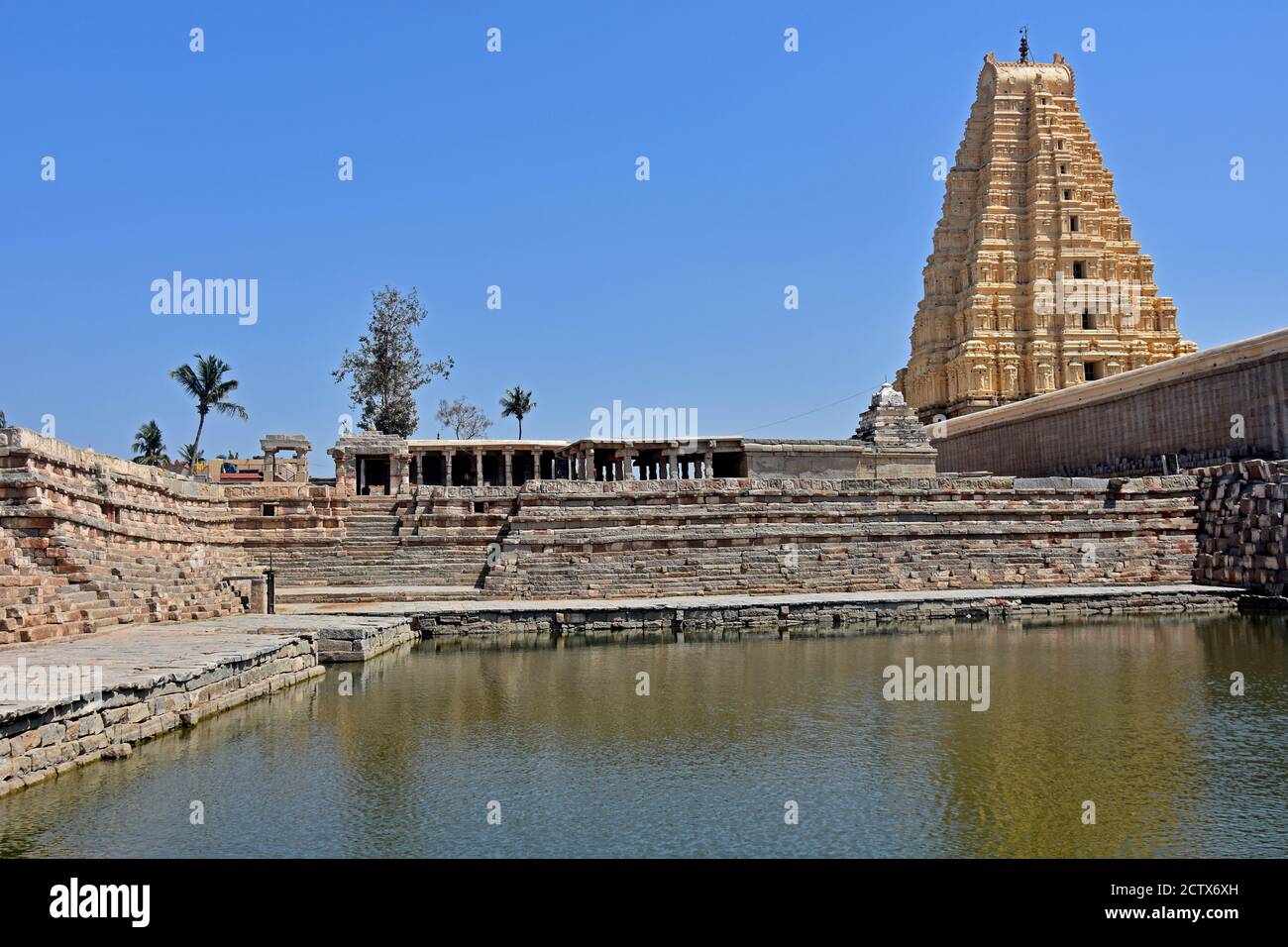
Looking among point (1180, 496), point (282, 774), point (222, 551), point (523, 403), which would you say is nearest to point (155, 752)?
point (282, 774)

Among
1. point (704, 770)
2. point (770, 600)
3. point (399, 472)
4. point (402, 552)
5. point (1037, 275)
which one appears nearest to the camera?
point (704, 770)

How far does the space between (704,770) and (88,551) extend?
12746mm

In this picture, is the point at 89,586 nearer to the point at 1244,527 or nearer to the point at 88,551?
the point at 88,551

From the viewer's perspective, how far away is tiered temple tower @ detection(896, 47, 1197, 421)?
154 ft

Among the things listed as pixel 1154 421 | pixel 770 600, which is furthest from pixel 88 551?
pixel 1154 421

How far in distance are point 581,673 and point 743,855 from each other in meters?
8.66

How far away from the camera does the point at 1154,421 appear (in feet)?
108

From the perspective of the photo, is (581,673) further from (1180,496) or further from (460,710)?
(1180,496)

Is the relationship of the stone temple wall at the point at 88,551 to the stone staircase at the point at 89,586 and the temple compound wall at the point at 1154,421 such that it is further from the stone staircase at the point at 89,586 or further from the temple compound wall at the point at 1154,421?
the temple compound wall at the point at 1154,421

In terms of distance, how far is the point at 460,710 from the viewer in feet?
44.7

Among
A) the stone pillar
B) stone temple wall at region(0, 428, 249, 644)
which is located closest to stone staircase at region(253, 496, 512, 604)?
stone temple wall at region(0, 428, 249, 644)

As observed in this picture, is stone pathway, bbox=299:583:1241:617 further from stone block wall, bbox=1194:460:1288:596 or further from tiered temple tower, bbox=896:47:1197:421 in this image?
tiered temple tower, bbox=896:47:1197:421

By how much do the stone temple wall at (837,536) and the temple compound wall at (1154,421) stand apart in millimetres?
2392

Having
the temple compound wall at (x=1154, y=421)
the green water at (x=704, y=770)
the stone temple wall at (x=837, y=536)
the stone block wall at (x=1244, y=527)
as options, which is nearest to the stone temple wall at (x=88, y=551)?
the green water at (x=704, y=770)
